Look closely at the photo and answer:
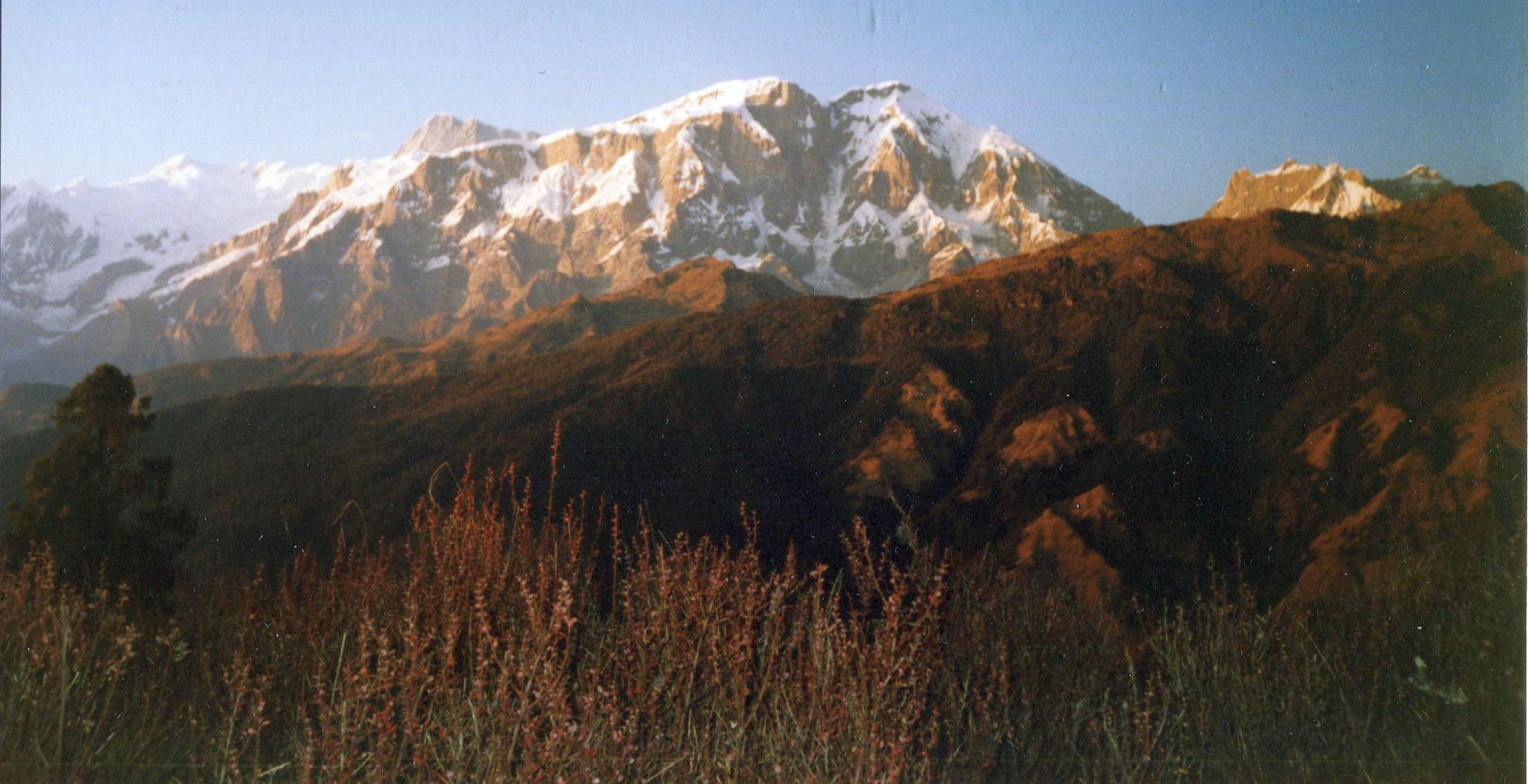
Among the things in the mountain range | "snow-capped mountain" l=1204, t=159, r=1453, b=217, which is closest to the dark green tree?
the mountain range

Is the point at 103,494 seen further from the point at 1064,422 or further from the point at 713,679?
the point at 1064,422

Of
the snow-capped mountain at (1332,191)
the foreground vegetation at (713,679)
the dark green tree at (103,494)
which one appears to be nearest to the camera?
the foreground vegetation at (713,679)

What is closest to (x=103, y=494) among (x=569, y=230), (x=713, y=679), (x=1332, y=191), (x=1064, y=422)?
(x=713, y=679)

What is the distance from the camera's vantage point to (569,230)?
90.1 m

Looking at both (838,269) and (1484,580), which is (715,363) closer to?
(1484,580)

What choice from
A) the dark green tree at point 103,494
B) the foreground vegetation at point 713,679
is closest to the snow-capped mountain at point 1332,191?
the foreground vegetation at point 713,679

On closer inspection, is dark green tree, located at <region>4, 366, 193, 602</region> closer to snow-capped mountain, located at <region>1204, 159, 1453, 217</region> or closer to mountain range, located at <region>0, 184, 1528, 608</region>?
mountain range, located at <region>0, 184, 1528, 608</region>

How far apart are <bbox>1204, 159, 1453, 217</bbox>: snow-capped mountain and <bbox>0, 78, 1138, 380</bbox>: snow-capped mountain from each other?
366 cm

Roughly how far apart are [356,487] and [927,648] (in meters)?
8.19

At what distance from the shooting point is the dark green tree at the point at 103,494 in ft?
23.2

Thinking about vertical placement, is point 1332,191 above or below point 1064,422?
above

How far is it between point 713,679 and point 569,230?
8974 cm

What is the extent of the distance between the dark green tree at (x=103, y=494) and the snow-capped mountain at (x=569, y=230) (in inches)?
22.0

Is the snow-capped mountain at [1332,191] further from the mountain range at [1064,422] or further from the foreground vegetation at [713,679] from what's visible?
the foreground vegetation at [713,679]
